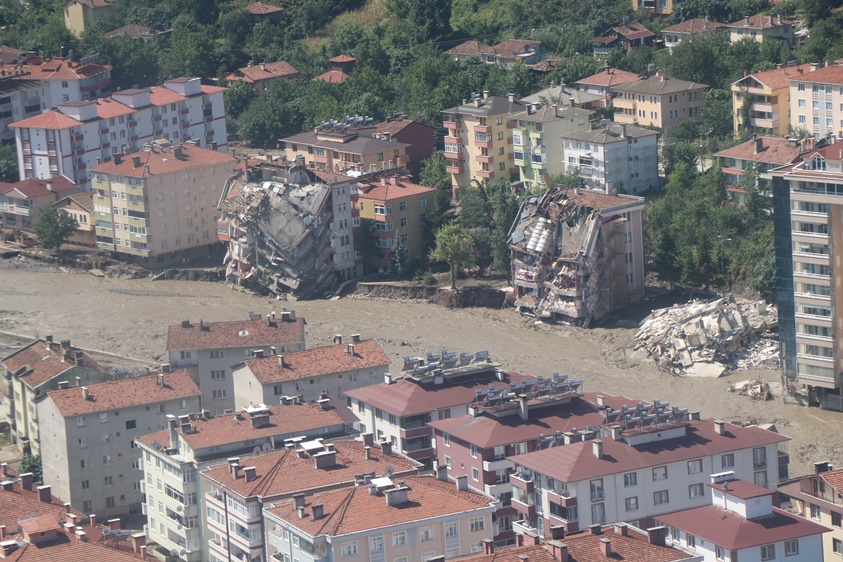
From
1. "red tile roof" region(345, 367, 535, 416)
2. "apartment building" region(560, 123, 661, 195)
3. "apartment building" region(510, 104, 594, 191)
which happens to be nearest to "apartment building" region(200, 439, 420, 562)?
"red tile roof" region(345, 367, 535, 416)

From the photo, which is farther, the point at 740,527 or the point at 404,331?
the point at 404,331

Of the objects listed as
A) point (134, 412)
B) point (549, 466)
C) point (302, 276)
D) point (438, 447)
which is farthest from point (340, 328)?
point (549, 466)

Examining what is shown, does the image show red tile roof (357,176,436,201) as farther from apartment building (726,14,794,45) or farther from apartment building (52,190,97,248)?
apartment building (726,14,794,45)

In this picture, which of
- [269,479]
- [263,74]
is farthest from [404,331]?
[263,74]

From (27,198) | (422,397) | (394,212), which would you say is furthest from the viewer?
(27,198)

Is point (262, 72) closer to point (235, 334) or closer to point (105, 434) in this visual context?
point (235, 334)

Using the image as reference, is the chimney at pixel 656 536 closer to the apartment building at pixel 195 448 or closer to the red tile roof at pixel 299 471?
the red tile roof at pixel 299 471

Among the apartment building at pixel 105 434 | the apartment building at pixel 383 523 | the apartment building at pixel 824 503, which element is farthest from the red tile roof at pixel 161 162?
the apartment building at pixel 824 503
